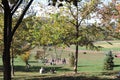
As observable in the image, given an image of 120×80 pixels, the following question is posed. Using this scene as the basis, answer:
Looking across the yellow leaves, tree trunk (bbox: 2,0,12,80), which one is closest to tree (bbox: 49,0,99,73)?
the yellow leaves

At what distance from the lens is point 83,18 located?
31.1 metres

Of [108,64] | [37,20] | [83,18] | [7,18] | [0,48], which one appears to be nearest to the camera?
[7,18]

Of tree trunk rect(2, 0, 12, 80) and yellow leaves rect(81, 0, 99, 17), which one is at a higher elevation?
yellow leaves rect(81, 0, 99, 17)

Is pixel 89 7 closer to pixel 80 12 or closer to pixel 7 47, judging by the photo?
pixel 80 12

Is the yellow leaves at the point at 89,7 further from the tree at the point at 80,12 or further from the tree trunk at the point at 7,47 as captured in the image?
the tree trunk at the point at 7,47

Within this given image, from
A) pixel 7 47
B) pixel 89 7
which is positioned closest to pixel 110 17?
pixel 89 7

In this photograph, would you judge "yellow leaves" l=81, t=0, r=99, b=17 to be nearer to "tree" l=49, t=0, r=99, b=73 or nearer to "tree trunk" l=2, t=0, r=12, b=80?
"tree" l=49, t=0, r=99, b=73

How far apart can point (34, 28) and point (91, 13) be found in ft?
25.3

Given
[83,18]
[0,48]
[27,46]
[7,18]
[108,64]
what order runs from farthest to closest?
[108,64]
[27,46]
[0,48]
[83,18]
[7,18]

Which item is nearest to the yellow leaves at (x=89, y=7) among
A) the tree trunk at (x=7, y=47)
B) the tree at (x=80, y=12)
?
the tree at (x=80, y=12)

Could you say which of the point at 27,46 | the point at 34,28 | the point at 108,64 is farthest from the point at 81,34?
the point at 108,64

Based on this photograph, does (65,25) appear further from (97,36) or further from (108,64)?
(108,64)

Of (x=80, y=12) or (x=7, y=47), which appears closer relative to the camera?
(x=7, y=47)

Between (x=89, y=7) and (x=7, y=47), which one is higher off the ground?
(x=89, y=7)
